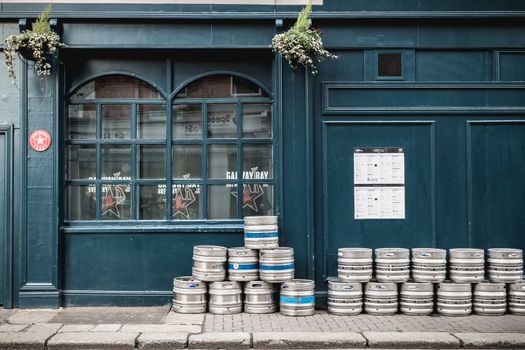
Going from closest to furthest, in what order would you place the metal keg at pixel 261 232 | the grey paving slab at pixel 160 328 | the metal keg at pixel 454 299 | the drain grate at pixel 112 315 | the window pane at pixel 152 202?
1. the grey paving slab at pixel 160 328
2. the drain grate at pixel 112 315
3. the metal keg at pixel 454 299
4. the metal keg at pixel 261 232
5. the window pane at pixel 152 202

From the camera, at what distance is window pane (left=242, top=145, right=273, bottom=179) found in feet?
34.9

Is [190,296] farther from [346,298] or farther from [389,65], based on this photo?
[389,65]

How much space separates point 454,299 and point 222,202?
3552mm

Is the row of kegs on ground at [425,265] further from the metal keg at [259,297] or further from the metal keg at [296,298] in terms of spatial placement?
the metal keg at [259,297]

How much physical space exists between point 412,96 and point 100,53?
180 inches

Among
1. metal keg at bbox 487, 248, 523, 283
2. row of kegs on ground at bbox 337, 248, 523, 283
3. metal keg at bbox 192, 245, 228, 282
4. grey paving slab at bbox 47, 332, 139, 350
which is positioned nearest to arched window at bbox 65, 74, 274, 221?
metal keg at bbox 192, 245, 228, 282

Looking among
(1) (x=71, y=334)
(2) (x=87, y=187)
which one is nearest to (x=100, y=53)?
(2) (x=87, y=187)

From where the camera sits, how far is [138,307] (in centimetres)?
1030

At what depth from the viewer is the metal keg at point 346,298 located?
32.0ft

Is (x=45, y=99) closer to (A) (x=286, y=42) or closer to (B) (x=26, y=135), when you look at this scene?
(B) (x=26, y=135)

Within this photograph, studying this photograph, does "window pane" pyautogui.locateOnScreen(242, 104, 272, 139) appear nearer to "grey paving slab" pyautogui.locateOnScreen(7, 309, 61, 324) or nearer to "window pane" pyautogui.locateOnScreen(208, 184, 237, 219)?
"window pane" pyautogui.locateOnScreen(208, 184, 237, 219)

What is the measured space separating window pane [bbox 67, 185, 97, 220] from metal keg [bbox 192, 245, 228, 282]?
74.1 inches

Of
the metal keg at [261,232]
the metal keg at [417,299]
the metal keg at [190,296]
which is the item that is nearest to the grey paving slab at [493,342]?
the metal keg at [417,299]

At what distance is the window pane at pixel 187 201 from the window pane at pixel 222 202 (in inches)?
7.0
